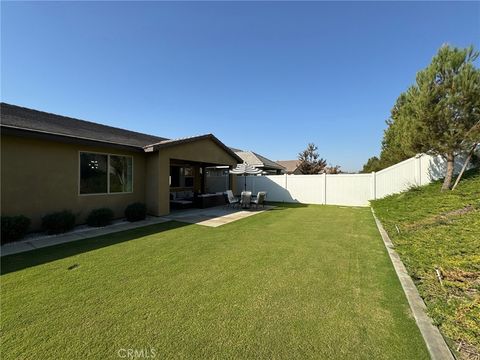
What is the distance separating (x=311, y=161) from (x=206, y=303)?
1199 inches

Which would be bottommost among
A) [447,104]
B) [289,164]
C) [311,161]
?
[311,161]

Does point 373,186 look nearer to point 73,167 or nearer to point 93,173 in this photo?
point 93,173

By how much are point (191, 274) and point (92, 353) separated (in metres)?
2.10

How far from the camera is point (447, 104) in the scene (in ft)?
29.3

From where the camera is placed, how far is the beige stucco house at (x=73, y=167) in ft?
22.9

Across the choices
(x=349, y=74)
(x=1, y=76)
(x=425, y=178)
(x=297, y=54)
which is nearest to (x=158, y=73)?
(x=1, y=76)

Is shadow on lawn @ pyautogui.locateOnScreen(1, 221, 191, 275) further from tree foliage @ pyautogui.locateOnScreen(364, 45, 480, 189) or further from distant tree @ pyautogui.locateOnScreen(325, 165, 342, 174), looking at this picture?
distant tree @ pyautogui.locateOnScreen(325, 165, 342, 174)

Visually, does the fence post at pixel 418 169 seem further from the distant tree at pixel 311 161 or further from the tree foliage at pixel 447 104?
the distant tree at pixel 311 161

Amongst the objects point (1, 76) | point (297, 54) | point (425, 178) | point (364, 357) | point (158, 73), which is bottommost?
point (364, 357)

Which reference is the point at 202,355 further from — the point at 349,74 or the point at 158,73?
the point at 349,74

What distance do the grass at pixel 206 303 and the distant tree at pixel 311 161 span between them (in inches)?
1015

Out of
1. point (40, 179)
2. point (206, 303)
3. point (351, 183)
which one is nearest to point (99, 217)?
point (40, 179)

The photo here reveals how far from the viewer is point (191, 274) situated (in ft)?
14.3

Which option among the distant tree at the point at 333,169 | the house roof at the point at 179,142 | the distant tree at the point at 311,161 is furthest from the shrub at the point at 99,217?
the distant tree at the point at 333,169
